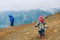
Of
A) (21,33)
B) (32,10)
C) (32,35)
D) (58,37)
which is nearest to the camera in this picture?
(58,37)

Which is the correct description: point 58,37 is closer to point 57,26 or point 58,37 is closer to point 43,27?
point 43,27

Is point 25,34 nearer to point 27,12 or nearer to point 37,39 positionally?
point 37,39

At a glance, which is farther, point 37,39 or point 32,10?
point 32,10

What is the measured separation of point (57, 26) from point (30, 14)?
119 inches

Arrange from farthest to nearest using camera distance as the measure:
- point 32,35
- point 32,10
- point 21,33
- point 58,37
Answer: point 32,10, point 21,33, point 32,35, point 58,37

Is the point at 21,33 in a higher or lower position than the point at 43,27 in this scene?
lower

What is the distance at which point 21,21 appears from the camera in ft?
35.7

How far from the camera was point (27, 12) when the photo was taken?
1070 centimetres

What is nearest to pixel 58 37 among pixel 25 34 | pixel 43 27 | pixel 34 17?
pixel 43 27

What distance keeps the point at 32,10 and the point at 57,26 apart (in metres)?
2.73

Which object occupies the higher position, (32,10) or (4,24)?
(32,10)

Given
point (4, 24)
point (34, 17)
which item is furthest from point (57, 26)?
point (4, 24)

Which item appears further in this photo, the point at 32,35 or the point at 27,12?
the point at 27,12

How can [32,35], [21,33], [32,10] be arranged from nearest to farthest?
[32,35], [21,33], [32,10]
